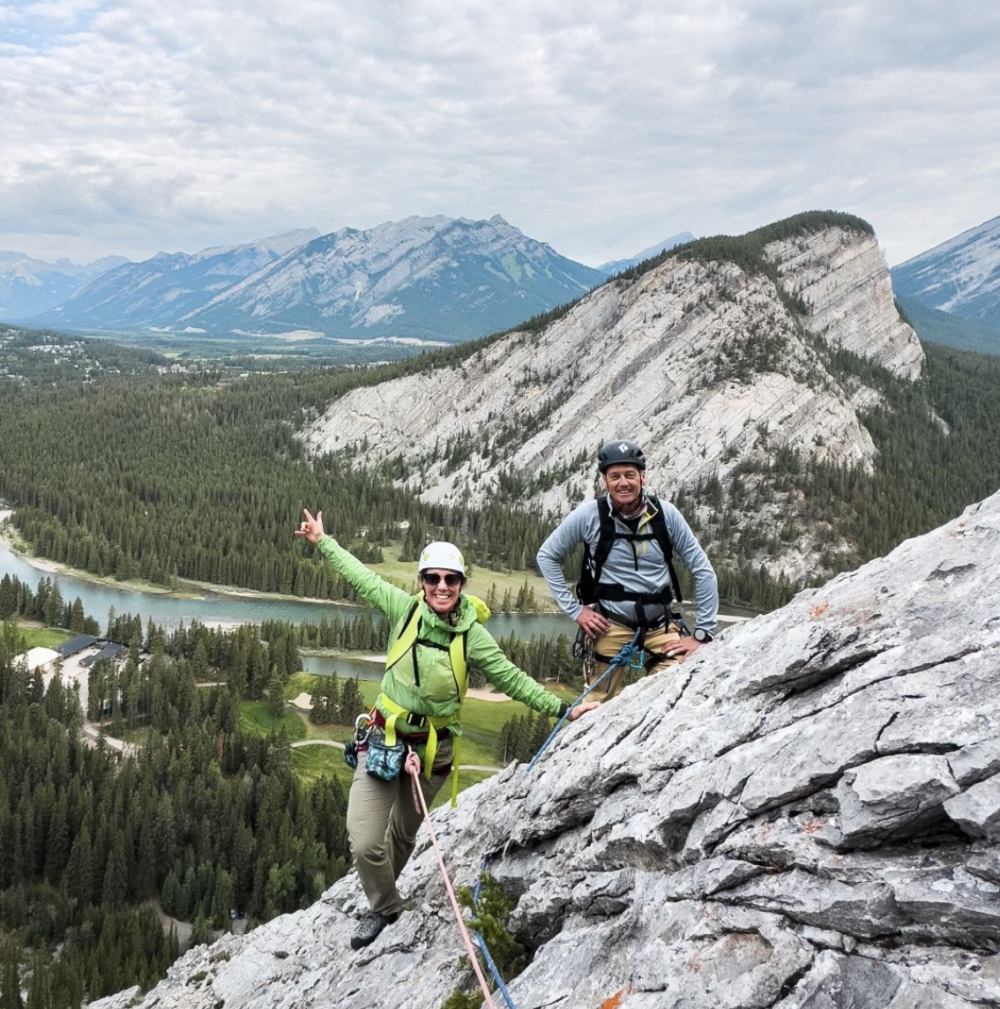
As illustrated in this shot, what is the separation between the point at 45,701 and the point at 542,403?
126m

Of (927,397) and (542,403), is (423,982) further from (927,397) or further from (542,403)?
(927,397)

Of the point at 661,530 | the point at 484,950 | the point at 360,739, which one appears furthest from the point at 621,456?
the point at 484,950

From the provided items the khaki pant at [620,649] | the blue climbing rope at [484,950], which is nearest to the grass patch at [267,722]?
the blue climbing rope at [484,950]

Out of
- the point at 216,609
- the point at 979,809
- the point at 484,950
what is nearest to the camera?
the point at 979,809

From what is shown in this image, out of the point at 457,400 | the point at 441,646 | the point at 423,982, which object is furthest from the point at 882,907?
the point at 457,400

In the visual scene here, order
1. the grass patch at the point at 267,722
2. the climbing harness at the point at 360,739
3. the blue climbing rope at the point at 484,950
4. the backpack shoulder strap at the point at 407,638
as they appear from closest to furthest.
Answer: the blue climbing rope at the point at 484,950, the backpack shoulder strap at the point at 407,638, the climbing harness at the point at 360,739, the grass patch at the point at 267,722

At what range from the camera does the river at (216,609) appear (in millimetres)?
106812

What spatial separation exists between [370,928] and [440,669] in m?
6.28

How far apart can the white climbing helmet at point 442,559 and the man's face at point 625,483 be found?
2.57 meters

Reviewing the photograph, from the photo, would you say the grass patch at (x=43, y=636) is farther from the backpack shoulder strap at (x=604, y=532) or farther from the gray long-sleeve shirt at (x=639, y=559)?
the backpack shoulder strap at (x=604, y=532)

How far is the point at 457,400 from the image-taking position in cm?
19162

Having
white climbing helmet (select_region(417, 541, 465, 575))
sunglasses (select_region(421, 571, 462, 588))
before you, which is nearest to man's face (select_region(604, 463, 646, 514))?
white climbing helmet (select_region(417, 541, 465, 575))

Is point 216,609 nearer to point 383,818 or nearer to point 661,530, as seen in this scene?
point 383,818

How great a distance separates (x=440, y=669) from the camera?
10.8 m
